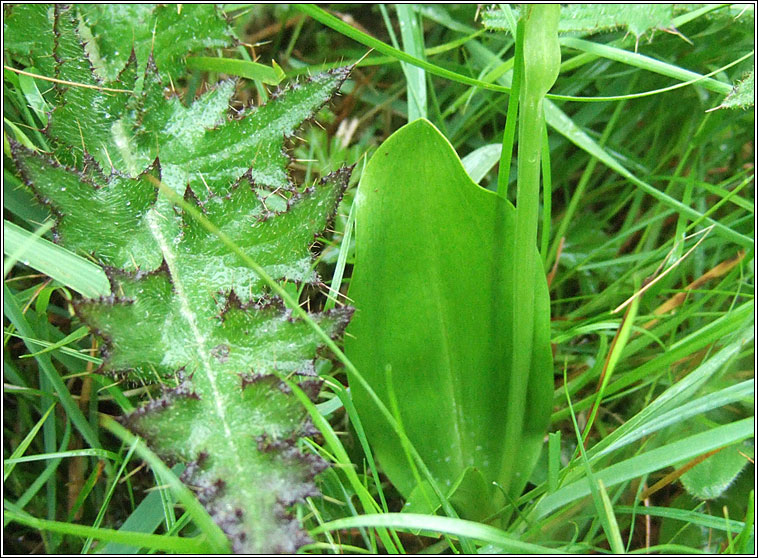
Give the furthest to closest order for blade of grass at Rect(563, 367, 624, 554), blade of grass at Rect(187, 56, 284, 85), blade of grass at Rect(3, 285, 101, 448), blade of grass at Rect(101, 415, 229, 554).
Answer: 1. blade of grass at Rect(187, 56, 284, 85)
2. blade of grass at Rect(3, 285, 101, 448)
3. blade of grass at Rect(563, 367, 624, 554)
4. blade of grass at Rect(101, 415, 229, 554)

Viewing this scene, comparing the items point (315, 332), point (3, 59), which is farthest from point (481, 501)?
point (3, 59)

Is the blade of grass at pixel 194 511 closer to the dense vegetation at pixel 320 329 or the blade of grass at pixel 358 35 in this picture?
the dense vegetation at pixel 320 329

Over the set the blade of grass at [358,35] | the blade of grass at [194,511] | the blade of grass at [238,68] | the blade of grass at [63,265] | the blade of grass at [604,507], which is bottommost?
the blade of grass at [604,507]

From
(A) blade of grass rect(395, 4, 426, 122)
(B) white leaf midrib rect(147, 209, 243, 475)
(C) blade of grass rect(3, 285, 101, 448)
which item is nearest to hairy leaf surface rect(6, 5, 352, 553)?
(B) white leaf midrib rect(147, 209, 243, 475)

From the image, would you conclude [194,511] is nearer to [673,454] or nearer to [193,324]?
[193,324]

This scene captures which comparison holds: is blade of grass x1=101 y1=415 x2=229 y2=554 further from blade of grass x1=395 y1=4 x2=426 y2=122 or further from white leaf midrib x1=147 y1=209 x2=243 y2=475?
blade of grass x1=395 y1=4 x2=426 y2=122

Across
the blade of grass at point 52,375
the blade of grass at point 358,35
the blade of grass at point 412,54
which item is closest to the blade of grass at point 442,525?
the blade of grass at point 52,375
